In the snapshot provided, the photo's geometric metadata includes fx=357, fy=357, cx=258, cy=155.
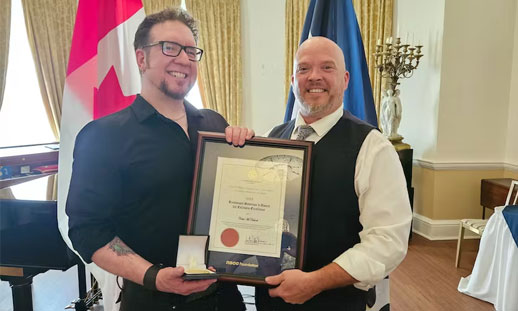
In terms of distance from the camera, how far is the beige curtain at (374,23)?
4602mm

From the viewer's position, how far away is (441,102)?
3635 mm

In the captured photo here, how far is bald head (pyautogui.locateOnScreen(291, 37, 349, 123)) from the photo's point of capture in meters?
1.24

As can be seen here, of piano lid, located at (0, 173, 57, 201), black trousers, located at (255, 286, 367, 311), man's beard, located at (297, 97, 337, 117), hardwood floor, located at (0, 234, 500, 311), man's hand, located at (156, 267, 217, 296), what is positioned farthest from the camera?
piano lid, located at (0, 173, 57, 201)

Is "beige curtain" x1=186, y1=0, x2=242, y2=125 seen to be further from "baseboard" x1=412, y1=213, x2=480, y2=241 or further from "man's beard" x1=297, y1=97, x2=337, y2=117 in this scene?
"man's beard" x1=297, y1=97, x2=337, y2=117

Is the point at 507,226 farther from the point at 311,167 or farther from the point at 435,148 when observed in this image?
the point at 311,167

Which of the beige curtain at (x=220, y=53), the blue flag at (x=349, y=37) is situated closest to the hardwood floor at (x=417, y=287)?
the blue flag at (x=349, y=37)

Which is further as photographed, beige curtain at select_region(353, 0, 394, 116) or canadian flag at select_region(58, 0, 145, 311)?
beige curtain at select_region(353, 0, 394, 116)

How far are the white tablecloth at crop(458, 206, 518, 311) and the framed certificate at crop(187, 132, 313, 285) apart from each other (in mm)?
2077

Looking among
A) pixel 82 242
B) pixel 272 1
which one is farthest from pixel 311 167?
pixel 272 1

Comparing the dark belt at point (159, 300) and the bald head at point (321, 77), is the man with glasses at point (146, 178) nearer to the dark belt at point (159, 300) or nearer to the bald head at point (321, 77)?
the dark belt at point (159, 300)

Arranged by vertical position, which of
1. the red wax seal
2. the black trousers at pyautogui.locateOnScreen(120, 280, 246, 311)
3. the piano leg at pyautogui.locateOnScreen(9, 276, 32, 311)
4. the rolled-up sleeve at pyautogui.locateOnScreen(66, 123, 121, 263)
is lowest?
the piano leg at pyautogui.locateOnScreen(9, 276, 32, 311)

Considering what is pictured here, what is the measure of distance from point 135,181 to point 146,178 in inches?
1.3

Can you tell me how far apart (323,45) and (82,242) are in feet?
3.18

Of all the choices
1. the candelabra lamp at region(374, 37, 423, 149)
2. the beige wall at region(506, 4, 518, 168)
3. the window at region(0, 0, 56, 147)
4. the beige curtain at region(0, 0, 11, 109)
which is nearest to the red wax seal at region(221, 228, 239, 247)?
the candelabra lamp at region(374, 37, 423, 149)
